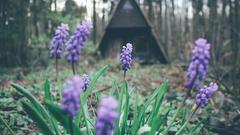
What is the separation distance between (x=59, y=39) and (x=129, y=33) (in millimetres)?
20274

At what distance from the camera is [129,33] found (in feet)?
74.8

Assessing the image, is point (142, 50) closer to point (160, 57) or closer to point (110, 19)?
point (160, 57)

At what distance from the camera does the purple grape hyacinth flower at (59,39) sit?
2650 millimetres

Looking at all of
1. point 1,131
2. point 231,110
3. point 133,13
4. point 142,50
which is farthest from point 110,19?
point 1,131

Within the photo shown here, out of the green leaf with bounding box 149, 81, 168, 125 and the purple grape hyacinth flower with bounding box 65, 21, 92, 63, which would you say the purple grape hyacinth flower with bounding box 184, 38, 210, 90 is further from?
the green leaf with bounding box 149, 81, 168, 125

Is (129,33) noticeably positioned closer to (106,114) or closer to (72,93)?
(72,93)

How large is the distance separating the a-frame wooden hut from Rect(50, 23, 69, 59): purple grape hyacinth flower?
1859cm

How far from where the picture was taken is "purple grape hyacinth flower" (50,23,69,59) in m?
2.65

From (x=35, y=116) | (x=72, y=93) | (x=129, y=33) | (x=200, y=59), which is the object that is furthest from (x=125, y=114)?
(x=129, y=33)

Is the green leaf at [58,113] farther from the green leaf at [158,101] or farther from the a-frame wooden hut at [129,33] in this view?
the a-frame wooden hut at [129,33]

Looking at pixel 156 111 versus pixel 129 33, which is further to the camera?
pixel 129 33

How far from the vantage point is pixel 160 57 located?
2239cm

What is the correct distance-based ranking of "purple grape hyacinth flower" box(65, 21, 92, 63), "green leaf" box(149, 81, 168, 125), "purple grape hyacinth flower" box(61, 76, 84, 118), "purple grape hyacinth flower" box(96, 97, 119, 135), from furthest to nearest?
1. "green leaf" box(149, 81, 168, 125)
2. "purple grape hyacinth flower" box(65, 21, 92, 63)
3. "purple grape hyacinth flower" box(61, 76, 84, 118)
4. "purple grape hyacinth flower" box(96, 97, 119, 135)

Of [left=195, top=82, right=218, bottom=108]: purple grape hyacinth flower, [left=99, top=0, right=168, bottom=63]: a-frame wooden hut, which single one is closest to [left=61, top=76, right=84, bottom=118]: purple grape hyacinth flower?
[left=195, top=82, right=218, bottom=108]: purple grape hyacinth flower
